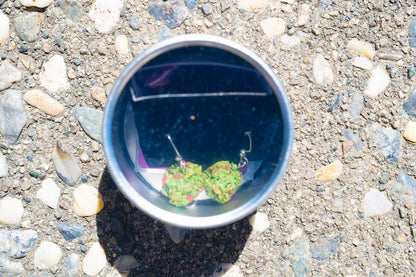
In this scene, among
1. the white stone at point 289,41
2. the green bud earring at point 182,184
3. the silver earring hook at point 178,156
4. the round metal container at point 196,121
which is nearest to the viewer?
the round metal container at point 196,121

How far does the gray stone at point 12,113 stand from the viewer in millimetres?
1003

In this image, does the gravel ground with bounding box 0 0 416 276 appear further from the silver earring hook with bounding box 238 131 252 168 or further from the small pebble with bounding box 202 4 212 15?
the silver earring hook with bounding box 238 131 252 168

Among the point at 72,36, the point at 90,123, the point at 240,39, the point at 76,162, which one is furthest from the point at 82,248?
the point at 240,39

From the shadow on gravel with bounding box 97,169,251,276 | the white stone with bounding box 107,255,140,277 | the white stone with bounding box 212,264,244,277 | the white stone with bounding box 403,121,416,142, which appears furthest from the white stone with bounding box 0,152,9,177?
the white stone with bounding box 403,121,416,142

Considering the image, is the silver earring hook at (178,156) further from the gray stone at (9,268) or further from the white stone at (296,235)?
the gray stone at (9,268)

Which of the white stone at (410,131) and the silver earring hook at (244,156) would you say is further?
the white stone at (410,131)

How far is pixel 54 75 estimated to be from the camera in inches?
39.8

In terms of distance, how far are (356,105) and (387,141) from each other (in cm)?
13

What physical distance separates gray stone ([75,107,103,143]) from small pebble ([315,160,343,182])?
592 mm

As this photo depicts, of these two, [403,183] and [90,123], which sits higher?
[90,123]

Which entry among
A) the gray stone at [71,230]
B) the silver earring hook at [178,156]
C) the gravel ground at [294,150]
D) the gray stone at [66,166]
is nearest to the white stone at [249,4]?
the gravel ground at [294,150]

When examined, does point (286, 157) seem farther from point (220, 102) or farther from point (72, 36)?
point (72, 36)

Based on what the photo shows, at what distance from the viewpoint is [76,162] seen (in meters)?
1.01

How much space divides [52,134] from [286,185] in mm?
631
